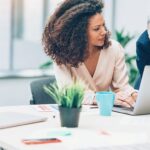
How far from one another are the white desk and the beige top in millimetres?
552

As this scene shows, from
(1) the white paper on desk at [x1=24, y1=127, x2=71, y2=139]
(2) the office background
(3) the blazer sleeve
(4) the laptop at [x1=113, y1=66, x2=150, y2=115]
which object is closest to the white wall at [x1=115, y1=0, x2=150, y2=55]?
(2) the office background

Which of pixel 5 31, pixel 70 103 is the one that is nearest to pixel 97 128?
pixel 70 103

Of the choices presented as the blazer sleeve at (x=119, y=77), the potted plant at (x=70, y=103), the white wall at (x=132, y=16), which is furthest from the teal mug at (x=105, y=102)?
the white wall at (x=132, y=16)

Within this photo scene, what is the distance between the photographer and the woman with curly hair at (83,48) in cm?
273

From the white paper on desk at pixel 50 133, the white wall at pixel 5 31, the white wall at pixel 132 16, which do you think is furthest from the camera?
the white wall at pixel 132 16

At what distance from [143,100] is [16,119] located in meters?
0.61

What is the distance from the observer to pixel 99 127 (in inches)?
72.9

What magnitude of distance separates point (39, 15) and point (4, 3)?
432 millimetres

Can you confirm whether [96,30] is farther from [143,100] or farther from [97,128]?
[97,128]

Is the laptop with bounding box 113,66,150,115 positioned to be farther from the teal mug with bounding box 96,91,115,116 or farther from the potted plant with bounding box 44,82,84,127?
the potted plant with bounding box 44,82,84,127

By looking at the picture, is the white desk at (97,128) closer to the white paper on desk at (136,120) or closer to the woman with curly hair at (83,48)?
the white paper on desk at (136,120)

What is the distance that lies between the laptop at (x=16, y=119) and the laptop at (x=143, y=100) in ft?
1.51

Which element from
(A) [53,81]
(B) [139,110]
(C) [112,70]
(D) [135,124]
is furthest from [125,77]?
(D) [135,124]

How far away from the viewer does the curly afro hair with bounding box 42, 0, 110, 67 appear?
8.99 ft
